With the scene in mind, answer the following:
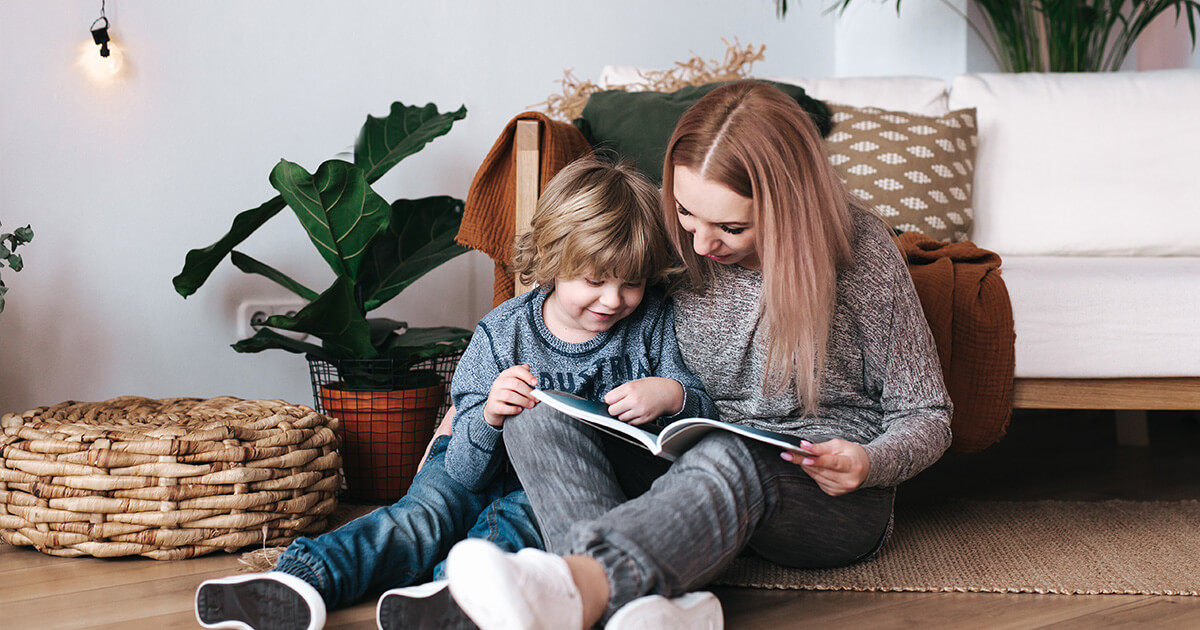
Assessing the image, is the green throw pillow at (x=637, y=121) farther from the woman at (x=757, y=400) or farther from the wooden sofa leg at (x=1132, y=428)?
the wooden sofa leg at (x=1132, y=428)

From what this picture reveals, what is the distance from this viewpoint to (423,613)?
92 cm

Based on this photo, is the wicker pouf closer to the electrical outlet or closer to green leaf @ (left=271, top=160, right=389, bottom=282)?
green leaf @ (left=271, top=160, right=389, bottom=282)

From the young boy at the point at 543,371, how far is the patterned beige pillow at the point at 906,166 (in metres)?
0.69

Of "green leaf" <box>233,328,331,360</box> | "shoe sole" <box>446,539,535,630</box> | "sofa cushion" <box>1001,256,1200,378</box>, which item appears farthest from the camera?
"green leaf" <box>233,328,331,360</box>

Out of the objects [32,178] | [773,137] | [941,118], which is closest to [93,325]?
[32,178]

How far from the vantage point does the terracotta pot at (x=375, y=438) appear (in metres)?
1.62

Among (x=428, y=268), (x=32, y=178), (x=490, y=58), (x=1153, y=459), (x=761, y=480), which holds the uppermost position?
(x=490, y=58)

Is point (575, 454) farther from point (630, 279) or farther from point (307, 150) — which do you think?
point (307, 150)

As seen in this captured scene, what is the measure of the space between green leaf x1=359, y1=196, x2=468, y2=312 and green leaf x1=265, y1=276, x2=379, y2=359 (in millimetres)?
104

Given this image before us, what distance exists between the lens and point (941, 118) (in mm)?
1841

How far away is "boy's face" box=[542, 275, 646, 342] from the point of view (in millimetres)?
1119

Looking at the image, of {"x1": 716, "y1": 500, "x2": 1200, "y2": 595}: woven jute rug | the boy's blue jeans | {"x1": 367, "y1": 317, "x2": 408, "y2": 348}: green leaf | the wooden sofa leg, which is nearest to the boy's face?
the boy's blue jeans

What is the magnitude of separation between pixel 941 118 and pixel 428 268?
1.03 m

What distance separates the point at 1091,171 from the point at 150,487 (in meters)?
1.76
